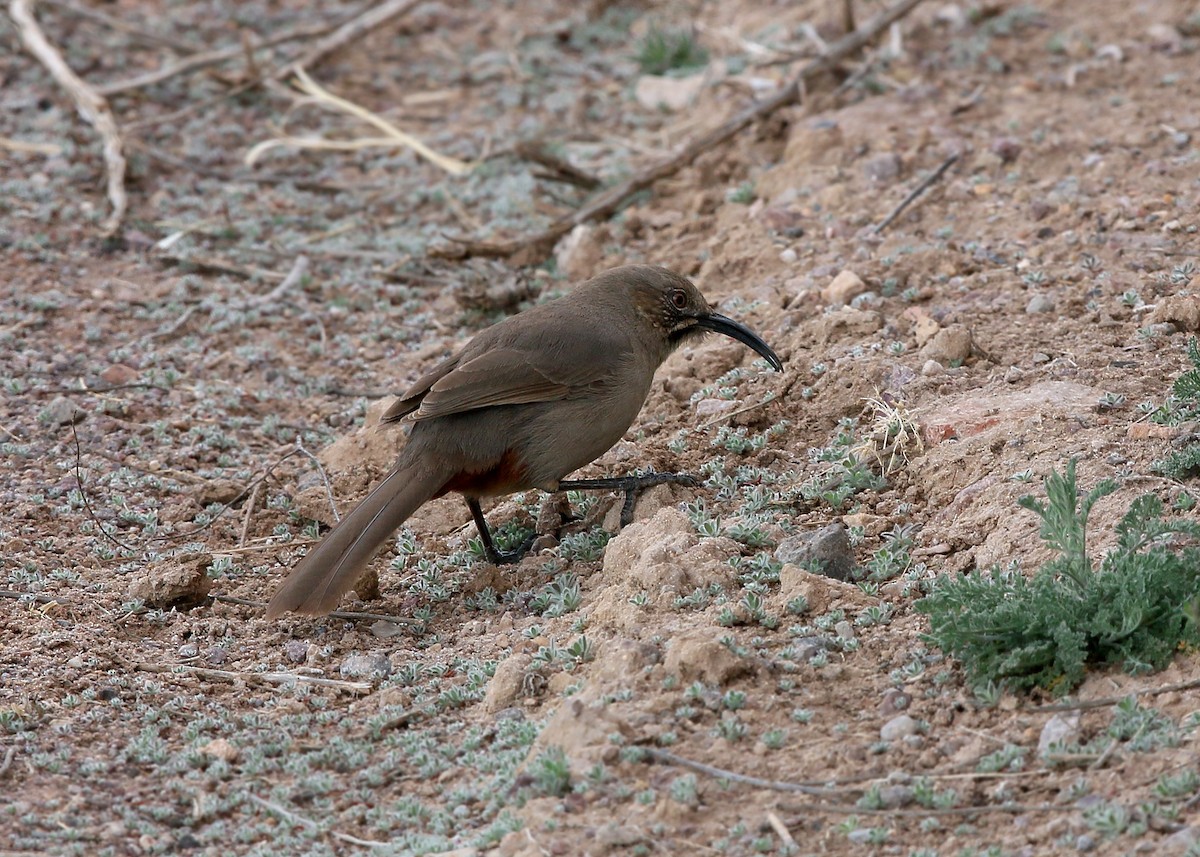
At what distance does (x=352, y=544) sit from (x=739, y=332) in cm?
192

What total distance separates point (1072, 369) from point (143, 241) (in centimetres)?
523

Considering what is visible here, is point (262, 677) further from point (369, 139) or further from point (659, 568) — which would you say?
point (369, 139)

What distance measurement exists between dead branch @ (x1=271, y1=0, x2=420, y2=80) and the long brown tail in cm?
549

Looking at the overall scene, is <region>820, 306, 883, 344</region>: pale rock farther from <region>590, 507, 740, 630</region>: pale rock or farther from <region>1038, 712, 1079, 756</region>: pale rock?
<region>1038, 712, 1079, 756</region>: pale rock

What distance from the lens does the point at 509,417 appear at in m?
5.55

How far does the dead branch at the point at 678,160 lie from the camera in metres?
7.90

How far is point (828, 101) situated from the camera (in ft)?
Result: 27.9

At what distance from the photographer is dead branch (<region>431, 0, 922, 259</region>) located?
7898mm

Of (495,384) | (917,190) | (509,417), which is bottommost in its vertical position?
(917,190)

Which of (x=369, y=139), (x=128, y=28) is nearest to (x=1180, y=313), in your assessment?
(x=369, y=139)

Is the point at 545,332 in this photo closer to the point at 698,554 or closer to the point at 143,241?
the point at 698,554

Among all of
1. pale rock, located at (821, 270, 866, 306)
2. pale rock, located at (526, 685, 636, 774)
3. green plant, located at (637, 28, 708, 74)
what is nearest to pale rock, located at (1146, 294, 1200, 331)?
pale rock, located at (821, 270, 866, 306)

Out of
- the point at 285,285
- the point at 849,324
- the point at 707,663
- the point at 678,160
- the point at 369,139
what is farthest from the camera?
the point at 369,139

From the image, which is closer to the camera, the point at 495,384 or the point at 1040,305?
the point at 495,384
